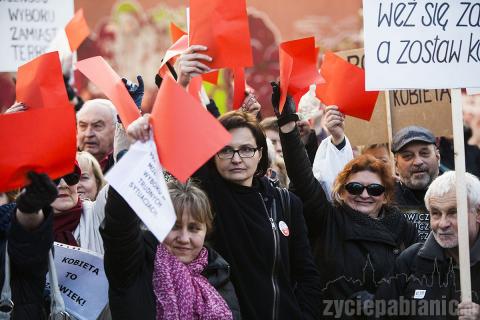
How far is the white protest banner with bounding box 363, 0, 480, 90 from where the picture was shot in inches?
189

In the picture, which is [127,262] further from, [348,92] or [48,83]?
[348,92]

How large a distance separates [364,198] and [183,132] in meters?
1.67

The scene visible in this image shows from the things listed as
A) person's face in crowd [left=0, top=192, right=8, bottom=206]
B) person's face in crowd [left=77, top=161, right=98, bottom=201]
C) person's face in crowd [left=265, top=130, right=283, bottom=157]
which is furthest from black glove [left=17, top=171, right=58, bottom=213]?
person's face in crowd [left=265, top=130, right=283, bottom=157]

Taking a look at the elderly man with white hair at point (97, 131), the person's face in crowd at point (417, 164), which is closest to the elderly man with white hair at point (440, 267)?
the person's face in crowd at point (417, 164)

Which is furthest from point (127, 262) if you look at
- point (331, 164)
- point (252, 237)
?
point (331, 164)

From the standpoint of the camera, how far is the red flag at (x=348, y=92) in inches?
217

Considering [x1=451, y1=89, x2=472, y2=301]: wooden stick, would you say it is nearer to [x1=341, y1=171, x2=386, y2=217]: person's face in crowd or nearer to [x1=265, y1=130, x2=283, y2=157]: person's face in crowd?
[x1=341, y1=171, x2=386, y2=217]: person's face in crowd

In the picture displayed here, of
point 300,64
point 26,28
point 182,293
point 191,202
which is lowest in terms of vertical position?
point 182,293

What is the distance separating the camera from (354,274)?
483cm

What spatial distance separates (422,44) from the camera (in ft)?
15.9

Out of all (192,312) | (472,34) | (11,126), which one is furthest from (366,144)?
(11,126)

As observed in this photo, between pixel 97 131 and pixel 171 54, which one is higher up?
pixel 171 54

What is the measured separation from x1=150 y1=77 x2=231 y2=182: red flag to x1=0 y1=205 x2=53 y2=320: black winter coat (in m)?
0.58

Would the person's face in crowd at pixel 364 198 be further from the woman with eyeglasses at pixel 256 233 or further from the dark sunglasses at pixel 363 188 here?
the woman with eyeglasses at pixel 256 233
